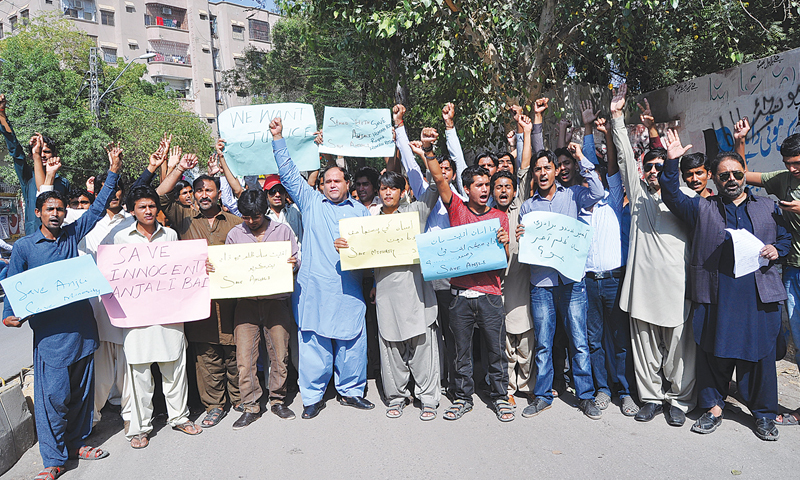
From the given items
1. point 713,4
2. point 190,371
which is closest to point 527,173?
point 190,371

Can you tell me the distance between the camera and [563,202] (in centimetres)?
449

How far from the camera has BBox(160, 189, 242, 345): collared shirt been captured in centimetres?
454

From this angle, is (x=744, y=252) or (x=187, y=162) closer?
(x=744, y=252)

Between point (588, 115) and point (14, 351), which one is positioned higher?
point (588, 115)

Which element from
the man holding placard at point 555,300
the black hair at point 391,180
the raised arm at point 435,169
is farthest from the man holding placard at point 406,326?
the man holding placard at point 555,300

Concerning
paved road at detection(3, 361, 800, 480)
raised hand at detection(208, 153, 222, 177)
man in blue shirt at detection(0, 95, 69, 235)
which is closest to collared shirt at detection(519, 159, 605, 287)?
paved road at detection(3, 361, 800, 480)

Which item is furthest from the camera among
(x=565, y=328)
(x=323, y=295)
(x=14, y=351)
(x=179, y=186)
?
(x=14, y=351)

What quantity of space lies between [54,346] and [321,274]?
73.9 inches

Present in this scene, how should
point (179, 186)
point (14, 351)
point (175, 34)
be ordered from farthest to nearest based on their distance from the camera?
point (175, 34)
point (14, 351)
point (179, 186)

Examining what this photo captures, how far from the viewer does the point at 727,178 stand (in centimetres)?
390

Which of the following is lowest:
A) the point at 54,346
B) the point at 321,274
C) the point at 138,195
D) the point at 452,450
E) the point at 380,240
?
the point at 452,450

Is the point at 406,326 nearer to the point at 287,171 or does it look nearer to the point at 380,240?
the point at 380,240

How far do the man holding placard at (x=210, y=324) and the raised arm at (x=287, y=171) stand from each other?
0.70m

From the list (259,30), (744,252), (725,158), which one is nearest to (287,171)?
(725,158)
